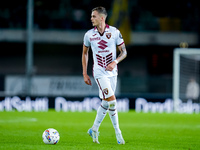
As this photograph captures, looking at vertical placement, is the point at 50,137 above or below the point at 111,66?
below

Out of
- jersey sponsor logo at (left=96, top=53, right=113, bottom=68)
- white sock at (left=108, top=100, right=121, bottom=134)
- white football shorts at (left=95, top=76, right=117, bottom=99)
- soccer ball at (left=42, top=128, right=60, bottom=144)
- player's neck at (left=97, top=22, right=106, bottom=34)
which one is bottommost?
soccer ball at (left=42, top=128, right=60, bottom=144)

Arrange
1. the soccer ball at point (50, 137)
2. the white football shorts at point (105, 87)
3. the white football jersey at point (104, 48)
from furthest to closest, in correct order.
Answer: the white football jersey at point (104, 48), the white football shorts at point (105, 87), the soccer ball at point (50, 137)

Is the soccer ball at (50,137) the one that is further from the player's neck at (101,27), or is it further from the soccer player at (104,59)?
the player's neck at (101,27)

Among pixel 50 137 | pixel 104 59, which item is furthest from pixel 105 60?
pixel 50 137

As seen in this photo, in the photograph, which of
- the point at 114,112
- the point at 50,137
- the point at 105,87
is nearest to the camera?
the point at 50,137

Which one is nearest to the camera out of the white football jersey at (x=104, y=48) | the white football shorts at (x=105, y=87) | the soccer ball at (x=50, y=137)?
the soccer ball at (x=50, y=137)

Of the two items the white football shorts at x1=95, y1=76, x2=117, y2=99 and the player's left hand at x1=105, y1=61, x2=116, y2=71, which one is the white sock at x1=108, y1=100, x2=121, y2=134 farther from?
the player's left hand at x1=105, y1=61, x2=116, y2=71

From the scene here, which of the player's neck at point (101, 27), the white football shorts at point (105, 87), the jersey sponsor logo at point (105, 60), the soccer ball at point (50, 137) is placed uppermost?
the player's neck at point (101, 27)

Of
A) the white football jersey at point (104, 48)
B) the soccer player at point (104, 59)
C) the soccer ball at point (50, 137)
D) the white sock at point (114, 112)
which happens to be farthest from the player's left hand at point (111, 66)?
the soccer ball at point (50, 137)

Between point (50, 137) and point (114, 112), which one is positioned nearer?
point (50, 137)

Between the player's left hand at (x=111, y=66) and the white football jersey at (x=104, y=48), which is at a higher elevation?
the white football jersey at (x=104, y=48)

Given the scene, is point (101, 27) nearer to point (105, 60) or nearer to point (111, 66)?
point (105, 60)

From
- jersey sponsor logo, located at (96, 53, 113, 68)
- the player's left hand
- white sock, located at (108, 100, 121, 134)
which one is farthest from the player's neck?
white sock, located at (108, 100, 121, 134)

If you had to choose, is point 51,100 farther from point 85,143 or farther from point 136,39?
point 85,143
